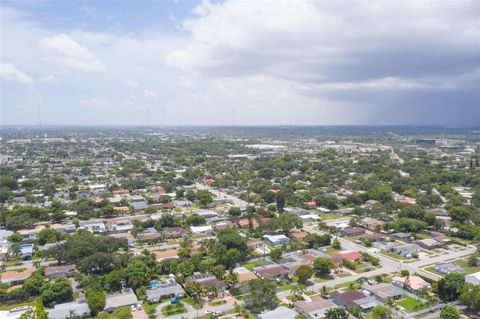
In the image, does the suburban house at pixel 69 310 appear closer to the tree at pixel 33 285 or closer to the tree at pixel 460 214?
the tree at pixel 33 285

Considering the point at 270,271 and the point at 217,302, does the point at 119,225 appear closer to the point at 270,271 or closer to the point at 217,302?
the point at 270,271

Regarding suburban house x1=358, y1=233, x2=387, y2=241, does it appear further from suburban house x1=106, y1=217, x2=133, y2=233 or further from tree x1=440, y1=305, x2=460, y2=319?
suburban house x1=106, y1=217, x2=133, y2=233

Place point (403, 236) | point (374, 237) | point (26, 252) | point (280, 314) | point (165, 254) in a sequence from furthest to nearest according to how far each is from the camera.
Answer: point (403, 236), point (374, 237), point (26, 252), point (165, 254), point (280, 314)

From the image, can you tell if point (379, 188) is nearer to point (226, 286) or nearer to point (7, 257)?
point (226, 286)

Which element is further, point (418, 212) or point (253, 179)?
point (253, 179)

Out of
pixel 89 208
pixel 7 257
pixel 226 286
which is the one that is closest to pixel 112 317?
pixel 226 286

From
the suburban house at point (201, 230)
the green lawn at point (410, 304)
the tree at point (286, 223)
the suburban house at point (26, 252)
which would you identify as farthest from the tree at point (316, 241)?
the suburban house at point (26, 252)

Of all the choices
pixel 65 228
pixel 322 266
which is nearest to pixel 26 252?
pixel 65 228

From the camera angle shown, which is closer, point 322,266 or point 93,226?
point 322,266
